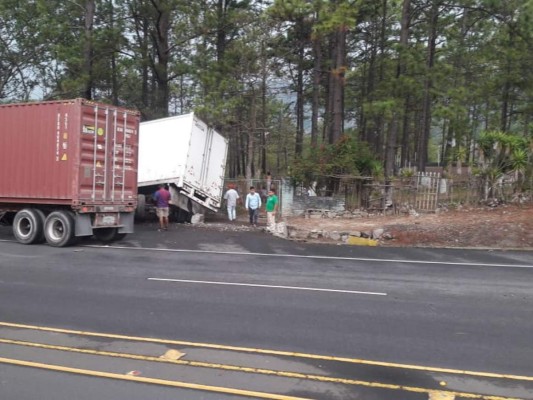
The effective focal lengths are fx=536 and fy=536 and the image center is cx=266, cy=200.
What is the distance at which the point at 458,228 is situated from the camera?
1655cm

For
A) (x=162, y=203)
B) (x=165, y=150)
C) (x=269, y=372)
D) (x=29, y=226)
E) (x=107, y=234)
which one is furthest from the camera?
(x=165, y=150)

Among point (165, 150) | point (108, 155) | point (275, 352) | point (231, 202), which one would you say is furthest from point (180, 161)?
point (275, 352)

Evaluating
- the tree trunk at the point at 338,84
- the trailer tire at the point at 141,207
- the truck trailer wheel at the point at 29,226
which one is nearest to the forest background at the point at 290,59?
the tree trunk at the point at 338,84

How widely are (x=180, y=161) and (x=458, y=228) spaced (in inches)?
395

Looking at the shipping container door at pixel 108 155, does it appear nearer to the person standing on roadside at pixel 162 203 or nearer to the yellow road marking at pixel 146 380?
the person standing on roadside at pixel 162 203

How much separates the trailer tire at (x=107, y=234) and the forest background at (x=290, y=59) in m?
8.58

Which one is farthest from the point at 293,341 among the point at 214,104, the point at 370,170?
the point at 214,104

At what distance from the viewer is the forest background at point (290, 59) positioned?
22219 millimetres

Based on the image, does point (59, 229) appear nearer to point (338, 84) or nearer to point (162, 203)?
point (162, 203)

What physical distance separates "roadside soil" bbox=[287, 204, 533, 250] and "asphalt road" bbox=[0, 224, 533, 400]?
11.5 ft

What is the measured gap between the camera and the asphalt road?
15.4ft

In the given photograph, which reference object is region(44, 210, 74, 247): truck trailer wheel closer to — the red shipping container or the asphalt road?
the red shipping container

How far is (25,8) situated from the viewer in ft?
90.4

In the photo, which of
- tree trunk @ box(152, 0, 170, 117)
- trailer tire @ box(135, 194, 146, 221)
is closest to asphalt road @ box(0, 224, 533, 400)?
trailer tire @ box(135, 194, 146, 221)
